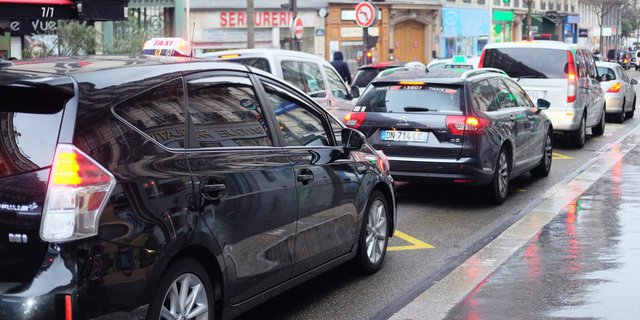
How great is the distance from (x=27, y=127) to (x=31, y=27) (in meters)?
18.0

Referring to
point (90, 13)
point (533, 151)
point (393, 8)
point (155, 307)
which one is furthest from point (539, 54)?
point (393, 8)

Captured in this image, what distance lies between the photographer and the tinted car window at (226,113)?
5.11m

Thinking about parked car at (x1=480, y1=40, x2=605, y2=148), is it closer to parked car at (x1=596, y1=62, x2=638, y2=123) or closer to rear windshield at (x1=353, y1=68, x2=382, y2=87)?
rear windshield at (x1=353, y1=68, x2=382, y2=87)

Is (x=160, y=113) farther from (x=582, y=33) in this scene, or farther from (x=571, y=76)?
(x=582, y=33)

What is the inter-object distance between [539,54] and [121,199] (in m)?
13.5

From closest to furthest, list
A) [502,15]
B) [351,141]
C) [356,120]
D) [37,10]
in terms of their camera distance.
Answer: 1. [351,141]
2. [356,120]
3. [37,10]
4. [502,15]

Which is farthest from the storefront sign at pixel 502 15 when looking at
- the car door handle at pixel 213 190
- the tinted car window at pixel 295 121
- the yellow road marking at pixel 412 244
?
the car door handle at pixel 213 190

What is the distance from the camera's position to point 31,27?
832 inches

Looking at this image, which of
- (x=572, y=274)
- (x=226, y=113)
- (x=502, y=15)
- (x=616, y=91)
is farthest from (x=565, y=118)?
(x=502, y=15)

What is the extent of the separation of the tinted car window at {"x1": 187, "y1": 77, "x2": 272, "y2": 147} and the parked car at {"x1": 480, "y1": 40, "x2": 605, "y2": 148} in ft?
38.2

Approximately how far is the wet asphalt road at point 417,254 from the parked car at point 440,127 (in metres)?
0.43

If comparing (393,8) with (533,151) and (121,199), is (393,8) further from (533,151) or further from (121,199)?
(121,199)

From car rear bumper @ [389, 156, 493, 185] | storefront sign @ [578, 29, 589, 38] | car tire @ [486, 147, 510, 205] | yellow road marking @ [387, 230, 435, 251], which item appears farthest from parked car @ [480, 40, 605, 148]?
storefront sign @ [578, 29, 589, 38]

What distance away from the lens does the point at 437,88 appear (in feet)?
34.4
